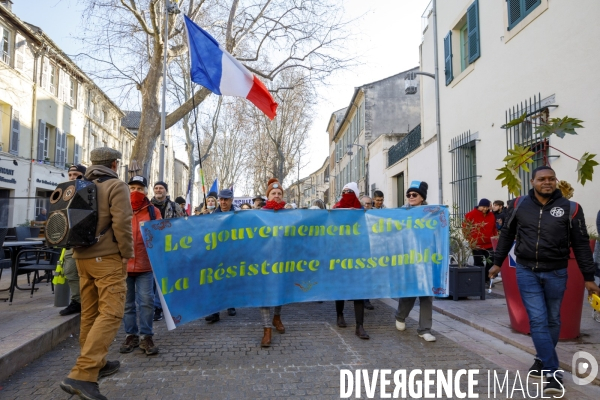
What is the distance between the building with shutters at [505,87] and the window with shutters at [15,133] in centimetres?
1733

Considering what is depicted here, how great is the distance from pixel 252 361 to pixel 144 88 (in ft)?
37.9

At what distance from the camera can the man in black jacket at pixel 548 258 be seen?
3.84 metres

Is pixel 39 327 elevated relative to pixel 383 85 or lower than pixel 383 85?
lower

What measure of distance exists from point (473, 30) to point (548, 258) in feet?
31.3

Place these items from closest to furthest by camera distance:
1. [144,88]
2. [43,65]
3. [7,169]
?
1. [144,88]
2. [7,169]
3. [43,65]

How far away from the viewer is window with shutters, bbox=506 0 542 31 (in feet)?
29.8

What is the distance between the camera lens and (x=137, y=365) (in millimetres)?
4363

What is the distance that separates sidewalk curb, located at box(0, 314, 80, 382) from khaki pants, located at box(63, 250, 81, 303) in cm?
30

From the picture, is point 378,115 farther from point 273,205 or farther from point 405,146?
point 273,205

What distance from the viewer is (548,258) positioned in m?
3.85

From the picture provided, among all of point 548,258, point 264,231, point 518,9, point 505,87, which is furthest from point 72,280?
point 518,9

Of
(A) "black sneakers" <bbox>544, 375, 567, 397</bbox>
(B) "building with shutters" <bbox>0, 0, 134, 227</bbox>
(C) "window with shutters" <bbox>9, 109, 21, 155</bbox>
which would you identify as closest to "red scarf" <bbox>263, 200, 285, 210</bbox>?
(A) "black sneakers" <bbox>544, 375, 567, 397</bbox>

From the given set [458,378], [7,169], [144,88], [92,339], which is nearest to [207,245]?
[92,339]

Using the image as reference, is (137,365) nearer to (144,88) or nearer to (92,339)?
(92,339)
